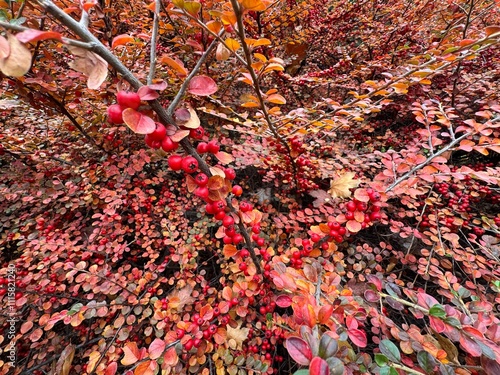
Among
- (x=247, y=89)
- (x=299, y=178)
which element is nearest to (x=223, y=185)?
(x=299, y=178)

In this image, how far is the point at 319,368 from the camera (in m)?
0.63

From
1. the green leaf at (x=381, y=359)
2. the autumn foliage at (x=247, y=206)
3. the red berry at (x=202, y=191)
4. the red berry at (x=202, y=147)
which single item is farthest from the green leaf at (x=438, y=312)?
the red berry at (x=202, y=147)

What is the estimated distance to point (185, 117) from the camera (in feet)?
2.92

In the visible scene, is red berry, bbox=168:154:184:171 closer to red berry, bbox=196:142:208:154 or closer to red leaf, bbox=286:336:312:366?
red berry, bbox=196:142:208:154

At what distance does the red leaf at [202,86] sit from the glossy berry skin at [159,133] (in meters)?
0.19

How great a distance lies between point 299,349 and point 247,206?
761 millimetres

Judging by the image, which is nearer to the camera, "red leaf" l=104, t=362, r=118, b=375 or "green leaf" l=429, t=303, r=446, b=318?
"green leaf" l=429, t=303, r=446, b=318

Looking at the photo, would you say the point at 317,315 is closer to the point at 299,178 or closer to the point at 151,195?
the point at 299,178

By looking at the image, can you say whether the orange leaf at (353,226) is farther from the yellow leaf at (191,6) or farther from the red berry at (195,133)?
the yellow leaf at (191,6)

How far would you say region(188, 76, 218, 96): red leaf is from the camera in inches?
35.5

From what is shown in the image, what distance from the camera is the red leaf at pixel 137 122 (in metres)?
0.75

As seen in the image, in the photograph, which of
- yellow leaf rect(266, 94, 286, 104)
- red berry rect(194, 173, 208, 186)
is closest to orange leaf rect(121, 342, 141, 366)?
red berry rect(194, 173, 208, 186)

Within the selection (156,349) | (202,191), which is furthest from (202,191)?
(156,349)

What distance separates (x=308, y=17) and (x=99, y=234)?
4.48 m
